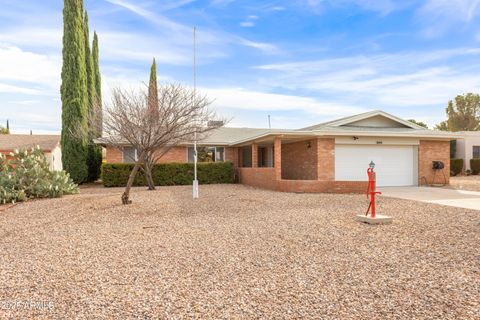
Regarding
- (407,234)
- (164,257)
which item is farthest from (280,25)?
(164,257)

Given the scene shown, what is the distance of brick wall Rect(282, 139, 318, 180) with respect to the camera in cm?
1665

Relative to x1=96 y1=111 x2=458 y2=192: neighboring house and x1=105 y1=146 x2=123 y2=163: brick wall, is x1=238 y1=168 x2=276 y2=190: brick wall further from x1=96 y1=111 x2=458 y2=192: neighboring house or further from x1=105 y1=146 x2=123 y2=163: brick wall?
x1=105 y1=146 x2=123 y2=163: brick wall

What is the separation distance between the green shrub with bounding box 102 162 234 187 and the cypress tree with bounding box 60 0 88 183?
2763 millimetres

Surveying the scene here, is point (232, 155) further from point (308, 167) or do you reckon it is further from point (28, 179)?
point (28, 179)

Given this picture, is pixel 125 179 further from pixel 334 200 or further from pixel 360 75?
pixel 360 75

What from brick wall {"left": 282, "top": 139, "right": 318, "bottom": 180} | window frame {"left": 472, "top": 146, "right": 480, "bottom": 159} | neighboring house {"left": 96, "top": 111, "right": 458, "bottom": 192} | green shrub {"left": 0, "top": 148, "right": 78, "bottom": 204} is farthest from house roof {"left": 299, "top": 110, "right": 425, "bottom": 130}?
window frame {"left": 472, "top": 146, "right": 480, "bottom": 159}

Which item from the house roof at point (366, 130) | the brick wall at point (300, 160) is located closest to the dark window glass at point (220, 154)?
the house roof at point (366, 130)

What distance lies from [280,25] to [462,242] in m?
11.6

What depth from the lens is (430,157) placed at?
58.3 ft

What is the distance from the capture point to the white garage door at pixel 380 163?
54.4 feet

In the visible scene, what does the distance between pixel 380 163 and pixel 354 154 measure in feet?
5.28

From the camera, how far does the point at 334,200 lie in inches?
468

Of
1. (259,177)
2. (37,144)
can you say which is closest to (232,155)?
(259,177)

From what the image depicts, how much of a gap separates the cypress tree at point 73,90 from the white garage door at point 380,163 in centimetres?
1477
